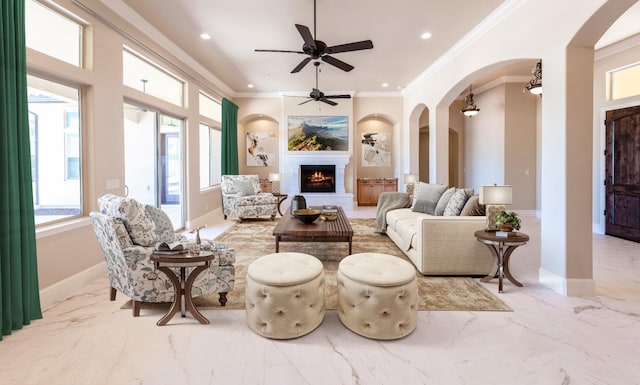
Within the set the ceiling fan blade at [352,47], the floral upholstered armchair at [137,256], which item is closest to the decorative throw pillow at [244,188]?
the ceiling fan blade at [352,47]

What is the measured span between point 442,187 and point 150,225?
4.04m

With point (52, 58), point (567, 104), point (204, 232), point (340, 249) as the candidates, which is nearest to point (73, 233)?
point (52, 58)

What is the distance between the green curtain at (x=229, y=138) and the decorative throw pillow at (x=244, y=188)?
0.88m

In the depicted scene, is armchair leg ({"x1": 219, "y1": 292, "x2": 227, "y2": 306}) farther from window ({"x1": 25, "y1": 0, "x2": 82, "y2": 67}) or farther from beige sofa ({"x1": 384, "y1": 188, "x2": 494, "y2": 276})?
window ({"x1": 25, "y1": 0, "x2": 82, "y2": 67})

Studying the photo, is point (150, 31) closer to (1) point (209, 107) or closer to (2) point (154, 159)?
(2) point (154, 159)

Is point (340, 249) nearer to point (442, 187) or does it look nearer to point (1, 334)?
point (442, 187)

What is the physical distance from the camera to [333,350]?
2.29 m

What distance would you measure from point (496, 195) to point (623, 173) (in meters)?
4.01

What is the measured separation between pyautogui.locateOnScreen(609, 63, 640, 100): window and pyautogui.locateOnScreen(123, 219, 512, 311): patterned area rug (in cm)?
481

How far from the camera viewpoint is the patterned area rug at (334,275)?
9.91 ft

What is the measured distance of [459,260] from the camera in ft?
12.1

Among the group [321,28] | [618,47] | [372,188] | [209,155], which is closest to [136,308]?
[321,28]

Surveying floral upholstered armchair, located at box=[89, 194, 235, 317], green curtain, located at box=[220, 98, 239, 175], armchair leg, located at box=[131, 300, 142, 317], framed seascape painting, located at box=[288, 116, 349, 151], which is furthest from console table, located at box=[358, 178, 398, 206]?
armchair leg, located at box=[131, 300, 142, 317]

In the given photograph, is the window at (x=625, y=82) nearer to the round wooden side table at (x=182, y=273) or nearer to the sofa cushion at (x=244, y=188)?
the round wooden side table at (x=182, y=273)
